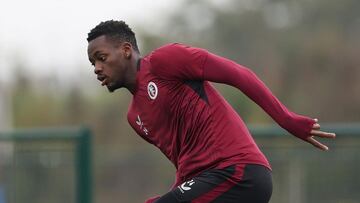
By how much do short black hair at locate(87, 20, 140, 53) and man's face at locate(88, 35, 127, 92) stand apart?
3 cm

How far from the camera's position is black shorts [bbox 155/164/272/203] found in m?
6.90

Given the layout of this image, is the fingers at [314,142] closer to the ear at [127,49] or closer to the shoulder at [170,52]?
the shoulder at [170,52]

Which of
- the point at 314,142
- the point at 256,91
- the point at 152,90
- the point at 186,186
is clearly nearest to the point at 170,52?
the point at 152,90

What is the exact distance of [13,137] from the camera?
12570 millimetres

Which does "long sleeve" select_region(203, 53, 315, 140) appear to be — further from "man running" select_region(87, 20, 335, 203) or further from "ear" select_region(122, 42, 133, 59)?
"ear" select_region(122, 42, 133, 59)

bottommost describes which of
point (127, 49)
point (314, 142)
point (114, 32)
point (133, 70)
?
point (314, 142)

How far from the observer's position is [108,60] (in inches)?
281

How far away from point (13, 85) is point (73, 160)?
824 inches

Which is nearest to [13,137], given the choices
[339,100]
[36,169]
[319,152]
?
[36,169]

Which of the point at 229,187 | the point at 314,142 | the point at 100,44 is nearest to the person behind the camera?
the point at 229,187

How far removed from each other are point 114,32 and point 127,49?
0.14 m

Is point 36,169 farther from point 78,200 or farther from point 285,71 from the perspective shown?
point 285,71

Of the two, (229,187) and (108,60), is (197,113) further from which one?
(108,60)

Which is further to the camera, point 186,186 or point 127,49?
point 127,49
